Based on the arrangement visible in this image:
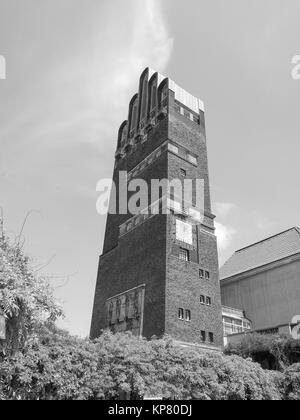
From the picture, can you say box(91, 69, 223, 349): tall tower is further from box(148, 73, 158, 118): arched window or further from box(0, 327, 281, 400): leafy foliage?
box(0, 327, 281, 400): leafy foliage

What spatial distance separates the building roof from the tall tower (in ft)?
26.6

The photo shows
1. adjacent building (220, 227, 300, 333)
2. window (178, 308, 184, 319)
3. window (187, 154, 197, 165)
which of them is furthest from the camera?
window (187, 154, 197, 165)

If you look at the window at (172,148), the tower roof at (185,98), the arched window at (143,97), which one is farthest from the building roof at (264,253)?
the arched window at (143,97)

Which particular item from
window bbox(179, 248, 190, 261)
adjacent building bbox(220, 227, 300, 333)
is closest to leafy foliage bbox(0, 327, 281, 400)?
window bbox(179, 248, 190, 261)

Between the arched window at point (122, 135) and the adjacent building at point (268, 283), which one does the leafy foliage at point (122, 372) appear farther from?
the arched window at point (122, 135)

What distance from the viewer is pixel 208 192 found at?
37.8 meters

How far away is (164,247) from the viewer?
3062 cm

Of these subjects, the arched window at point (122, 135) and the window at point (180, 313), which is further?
the arched window at point (122, 135)

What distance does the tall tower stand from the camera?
2903 cm

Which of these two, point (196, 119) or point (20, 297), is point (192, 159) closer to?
point (196, 119)

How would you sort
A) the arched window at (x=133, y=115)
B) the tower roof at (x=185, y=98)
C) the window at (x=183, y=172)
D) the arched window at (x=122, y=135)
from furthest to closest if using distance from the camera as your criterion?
the arched window at (x=122, y=135)
the arched window at (x=133, y=115)
the tower roof at (x=185, y=98)
the window at (x=183, y=172)

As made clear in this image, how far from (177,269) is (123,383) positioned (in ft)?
56.8

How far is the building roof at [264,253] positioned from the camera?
125 feet
